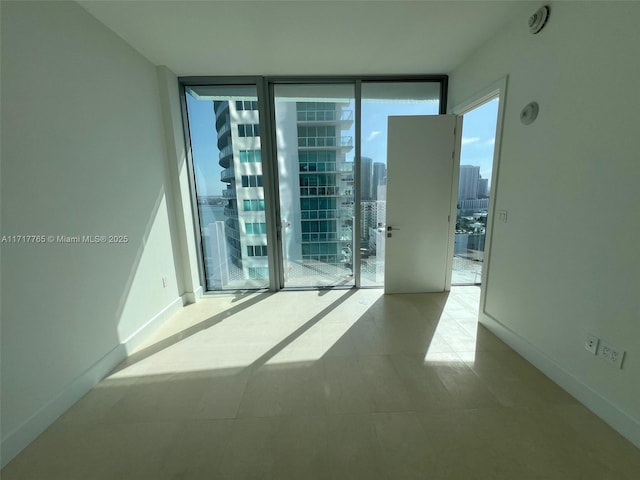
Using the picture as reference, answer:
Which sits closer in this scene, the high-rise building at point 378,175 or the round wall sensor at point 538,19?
the round wall sensor at point 538,19

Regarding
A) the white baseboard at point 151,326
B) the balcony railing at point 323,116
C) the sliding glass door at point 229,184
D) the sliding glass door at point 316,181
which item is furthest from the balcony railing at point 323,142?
the white baseboard at point 151,326

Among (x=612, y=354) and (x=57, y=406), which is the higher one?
(x=612, y=354)

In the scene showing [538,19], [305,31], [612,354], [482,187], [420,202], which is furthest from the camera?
[420,202]

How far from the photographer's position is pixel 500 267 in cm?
212

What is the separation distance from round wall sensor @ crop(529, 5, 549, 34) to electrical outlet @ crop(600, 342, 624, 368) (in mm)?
1981

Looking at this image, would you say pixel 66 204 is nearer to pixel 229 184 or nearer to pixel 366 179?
pixel 229 184

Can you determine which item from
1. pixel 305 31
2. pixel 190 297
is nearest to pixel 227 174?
pixel 190 297

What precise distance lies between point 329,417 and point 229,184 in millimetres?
2550

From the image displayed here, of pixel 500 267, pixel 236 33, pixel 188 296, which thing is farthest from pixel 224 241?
pixel 500 267

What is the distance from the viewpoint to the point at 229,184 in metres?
2.97

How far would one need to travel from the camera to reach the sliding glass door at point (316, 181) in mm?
2879

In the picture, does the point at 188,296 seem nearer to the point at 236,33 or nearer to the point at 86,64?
the point at 86,64

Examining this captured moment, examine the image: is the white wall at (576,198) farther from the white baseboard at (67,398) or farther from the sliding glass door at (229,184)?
the white baseboard at (67,398)

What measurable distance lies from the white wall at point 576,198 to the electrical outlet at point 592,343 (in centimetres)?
4
